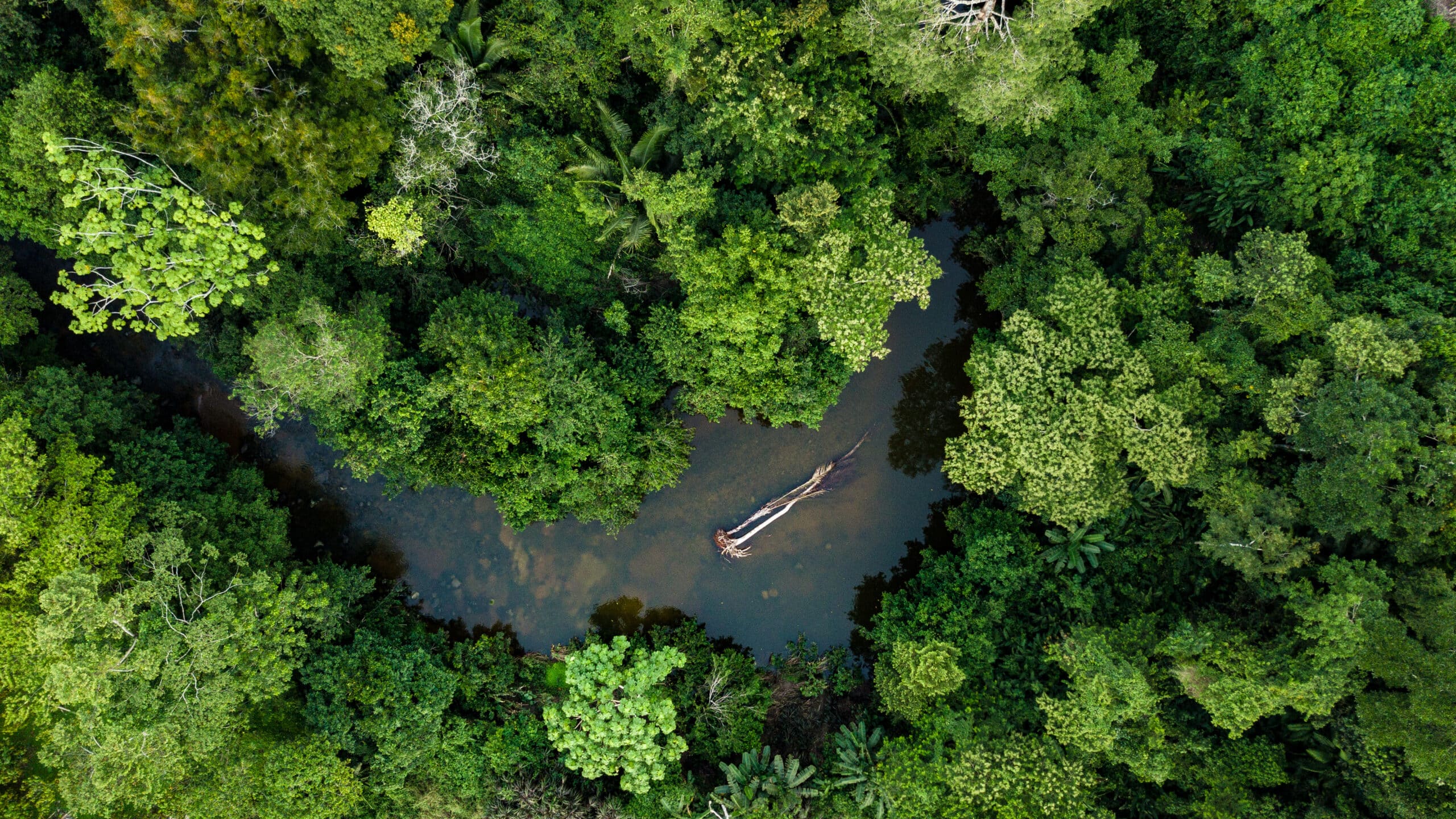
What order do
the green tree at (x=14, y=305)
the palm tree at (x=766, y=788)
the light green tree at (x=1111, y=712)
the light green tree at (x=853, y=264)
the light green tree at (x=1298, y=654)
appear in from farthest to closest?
1. the palm tree at (x=766, y=788)
2. the green tree at (x=14, y=305)
3. the light green tree at (x=853, y=264)
4. the light green tree at (x=1111, y=712)
5. the light green tree at (x=1298, y=654)

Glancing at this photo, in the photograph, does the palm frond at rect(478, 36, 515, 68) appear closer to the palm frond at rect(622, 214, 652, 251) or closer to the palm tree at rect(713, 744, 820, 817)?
the palm frond at rect(622, 214, 652, 251)

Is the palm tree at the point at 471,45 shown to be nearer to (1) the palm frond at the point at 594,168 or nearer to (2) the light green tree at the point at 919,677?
(1) the palm frond at the point at 594,168

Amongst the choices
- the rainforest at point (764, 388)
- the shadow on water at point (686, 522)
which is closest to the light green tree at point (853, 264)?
the rainforest at point (764, 388)

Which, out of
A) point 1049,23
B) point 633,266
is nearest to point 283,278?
point 633,266

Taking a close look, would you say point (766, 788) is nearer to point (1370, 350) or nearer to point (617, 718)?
point (617, 718)

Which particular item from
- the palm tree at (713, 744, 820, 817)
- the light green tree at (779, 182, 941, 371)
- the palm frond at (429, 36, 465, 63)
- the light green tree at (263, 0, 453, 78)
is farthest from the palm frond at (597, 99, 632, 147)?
the palm tree at (713, 744, 820, 817)

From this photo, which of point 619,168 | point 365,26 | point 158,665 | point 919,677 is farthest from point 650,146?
point 158,665
